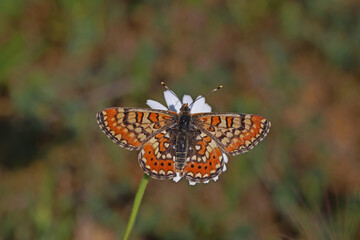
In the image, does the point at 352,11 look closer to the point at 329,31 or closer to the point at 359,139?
the point at 329,31

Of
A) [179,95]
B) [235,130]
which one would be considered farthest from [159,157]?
[179,95]

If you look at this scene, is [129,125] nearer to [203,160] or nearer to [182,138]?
[182,138]

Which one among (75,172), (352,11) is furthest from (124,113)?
(352,11)

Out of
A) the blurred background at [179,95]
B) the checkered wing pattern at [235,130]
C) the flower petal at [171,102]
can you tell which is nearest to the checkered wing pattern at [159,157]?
the checkered wing pattern at [235,130]

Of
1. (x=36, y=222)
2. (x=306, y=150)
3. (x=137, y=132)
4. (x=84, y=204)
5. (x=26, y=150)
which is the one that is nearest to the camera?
(x=137, y=132)

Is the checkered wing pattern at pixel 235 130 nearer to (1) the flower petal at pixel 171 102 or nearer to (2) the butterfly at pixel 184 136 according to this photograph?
(2) the butterfly at pixel 184 136

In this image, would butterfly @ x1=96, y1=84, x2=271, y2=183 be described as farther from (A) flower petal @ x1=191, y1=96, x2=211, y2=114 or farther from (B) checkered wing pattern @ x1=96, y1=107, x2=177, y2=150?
(A) flower petal @ x1=191, y1=96, x2=211, y2=114
